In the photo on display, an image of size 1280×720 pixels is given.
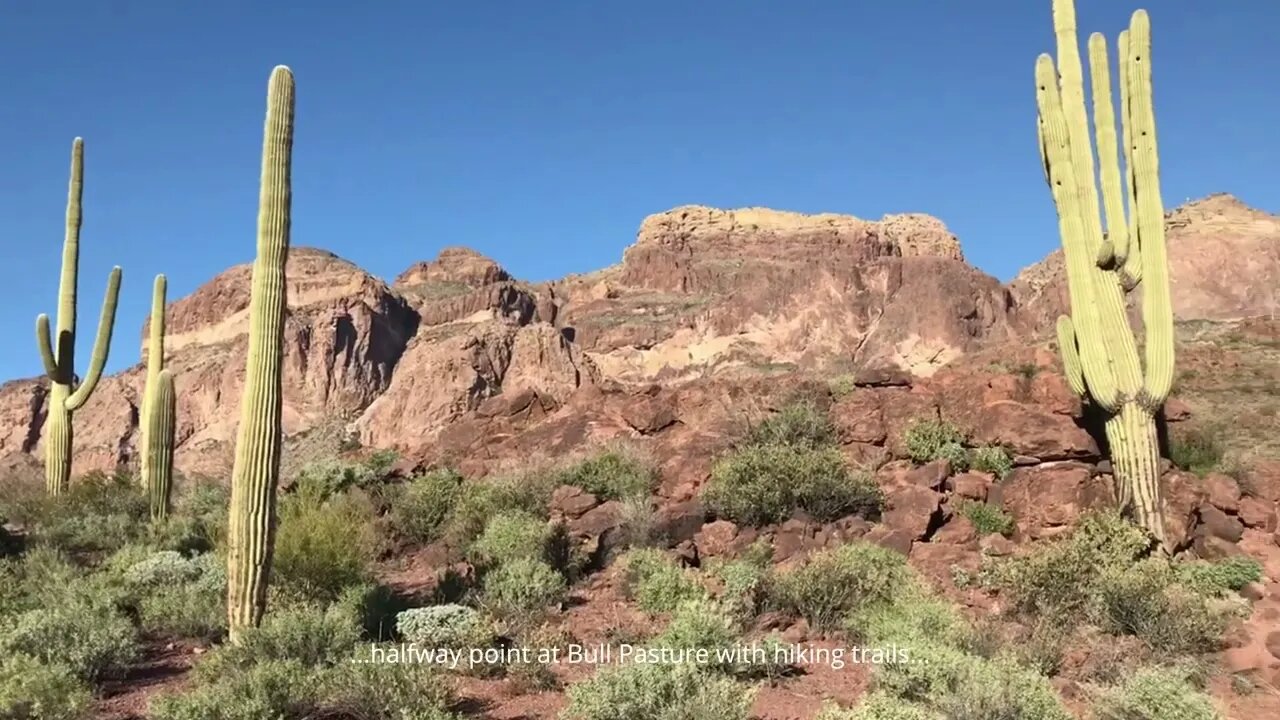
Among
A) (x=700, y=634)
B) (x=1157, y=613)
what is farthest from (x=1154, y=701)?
(x=700, y=634)

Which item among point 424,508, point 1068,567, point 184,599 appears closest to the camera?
point 184,599

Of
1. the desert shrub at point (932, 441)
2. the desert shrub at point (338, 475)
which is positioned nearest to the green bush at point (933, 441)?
the desert shrub at point (932, 441)

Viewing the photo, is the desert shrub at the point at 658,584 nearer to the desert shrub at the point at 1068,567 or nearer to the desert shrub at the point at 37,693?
the desert shrub at the point at 1068,567

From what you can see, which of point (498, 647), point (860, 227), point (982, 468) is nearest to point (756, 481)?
point (982, 468)

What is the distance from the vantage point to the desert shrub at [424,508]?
39.7ft

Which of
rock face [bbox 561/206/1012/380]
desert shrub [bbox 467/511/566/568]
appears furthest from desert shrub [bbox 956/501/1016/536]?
rock face [bbox 561/206/1012/380]

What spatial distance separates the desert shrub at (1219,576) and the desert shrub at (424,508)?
8634 millimetres

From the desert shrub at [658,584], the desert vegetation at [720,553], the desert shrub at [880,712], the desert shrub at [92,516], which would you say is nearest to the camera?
the desert shrub at [880,712]

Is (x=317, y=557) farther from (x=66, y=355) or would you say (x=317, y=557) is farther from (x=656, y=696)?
(x=66, y=355)

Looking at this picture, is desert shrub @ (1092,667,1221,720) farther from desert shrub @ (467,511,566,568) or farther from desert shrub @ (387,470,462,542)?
desert shrub @ (387,470,462,542)

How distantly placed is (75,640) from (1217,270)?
43075 millimetres

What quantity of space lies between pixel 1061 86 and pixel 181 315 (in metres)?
80.9

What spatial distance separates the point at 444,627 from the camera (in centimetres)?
709

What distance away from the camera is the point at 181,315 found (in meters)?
78.6
